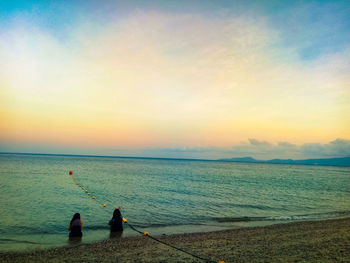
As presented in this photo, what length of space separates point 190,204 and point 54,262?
54.8 ft

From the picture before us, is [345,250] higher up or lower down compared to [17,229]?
higher up

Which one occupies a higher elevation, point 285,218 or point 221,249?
point 221,249

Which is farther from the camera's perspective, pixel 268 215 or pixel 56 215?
pixel 268 215

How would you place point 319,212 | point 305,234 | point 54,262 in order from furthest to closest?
1. point 319,212
2. point 305,234
3. point 54,262

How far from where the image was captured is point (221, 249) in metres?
10.4

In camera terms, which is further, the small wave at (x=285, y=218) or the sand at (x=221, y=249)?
the small wave at (x=285, y=218)

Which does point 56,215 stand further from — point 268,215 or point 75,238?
point 268,215

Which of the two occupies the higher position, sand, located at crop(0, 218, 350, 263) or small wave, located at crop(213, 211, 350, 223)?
sand, located at crop(0, 218, 350, 263)

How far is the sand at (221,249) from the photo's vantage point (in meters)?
9.21

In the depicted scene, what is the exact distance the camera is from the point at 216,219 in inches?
728

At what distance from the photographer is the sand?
9.21 meters

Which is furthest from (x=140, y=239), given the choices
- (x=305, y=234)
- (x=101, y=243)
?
(x=305, y=234)

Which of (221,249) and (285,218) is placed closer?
(221,249)

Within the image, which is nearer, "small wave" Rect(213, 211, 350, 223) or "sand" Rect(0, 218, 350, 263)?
"sand" Rect(0, 218, 350, 263)
